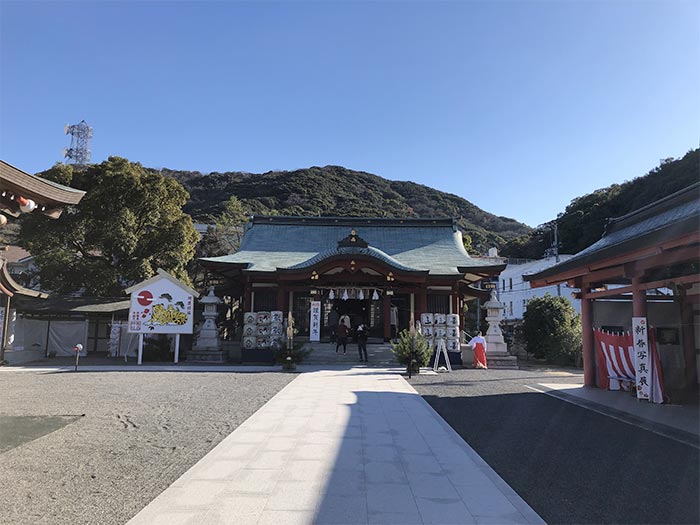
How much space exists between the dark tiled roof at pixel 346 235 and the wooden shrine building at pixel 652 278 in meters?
8.37

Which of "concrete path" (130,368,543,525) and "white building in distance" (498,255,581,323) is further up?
"white building in distance" (498,255,581,323)

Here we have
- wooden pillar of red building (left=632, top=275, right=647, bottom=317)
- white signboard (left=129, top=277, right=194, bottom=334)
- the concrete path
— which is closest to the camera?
the concrete path

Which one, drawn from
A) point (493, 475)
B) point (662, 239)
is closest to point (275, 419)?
point (493, 475)

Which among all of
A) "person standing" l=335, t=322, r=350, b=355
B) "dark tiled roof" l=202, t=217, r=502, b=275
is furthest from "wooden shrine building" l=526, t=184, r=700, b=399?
"dark tiled roof" l=202, t=217, r=502, b=275

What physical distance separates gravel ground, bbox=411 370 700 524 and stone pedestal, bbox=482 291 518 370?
350 inches

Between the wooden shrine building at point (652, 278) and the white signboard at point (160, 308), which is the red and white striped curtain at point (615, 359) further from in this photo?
the white signboard at point (160, 308)

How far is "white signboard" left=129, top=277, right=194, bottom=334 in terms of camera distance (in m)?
17.1

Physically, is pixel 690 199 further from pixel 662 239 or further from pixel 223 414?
pixel 223 414

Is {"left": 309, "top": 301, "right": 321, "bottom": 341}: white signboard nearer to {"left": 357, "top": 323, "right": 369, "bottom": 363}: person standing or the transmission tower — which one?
{"left": 357, "top": 323, "right": 369, "bottom": 363}: person standing

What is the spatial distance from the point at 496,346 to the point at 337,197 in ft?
230

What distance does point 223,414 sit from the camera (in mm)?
7512

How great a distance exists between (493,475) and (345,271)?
14.5m

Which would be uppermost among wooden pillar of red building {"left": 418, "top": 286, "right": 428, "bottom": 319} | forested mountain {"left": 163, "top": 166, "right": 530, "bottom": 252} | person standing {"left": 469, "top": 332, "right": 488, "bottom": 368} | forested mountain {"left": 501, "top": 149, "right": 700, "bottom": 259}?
forested mountain {"left": 163, "top": 166, "right": 530, "bottom": 252}

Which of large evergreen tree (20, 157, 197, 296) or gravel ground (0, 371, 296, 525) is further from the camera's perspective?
large evergreen tree (20, 157, 197, 296)
